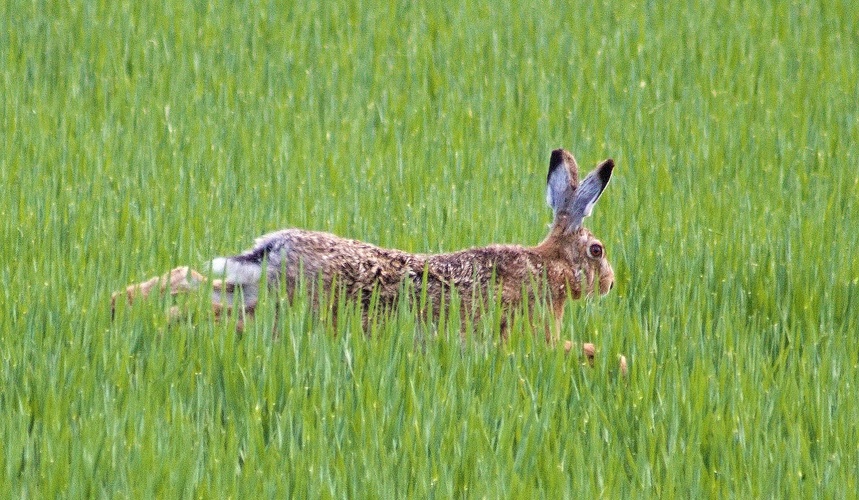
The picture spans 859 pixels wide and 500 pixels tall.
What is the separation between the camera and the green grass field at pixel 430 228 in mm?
3758

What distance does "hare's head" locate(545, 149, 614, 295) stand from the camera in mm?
5473

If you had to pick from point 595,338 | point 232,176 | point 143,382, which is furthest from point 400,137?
point 143,382

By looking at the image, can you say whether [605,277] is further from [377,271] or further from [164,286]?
[164,286]

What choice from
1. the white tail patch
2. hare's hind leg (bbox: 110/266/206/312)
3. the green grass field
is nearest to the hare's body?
the white tail patch

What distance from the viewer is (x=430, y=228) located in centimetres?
614

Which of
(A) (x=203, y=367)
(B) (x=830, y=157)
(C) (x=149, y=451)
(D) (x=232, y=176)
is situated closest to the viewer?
(C) (x=149, y=451)

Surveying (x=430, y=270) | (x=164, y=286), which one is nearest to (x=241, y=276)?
(x=164, y=286)

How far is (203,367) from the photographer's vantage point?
4.27 meters

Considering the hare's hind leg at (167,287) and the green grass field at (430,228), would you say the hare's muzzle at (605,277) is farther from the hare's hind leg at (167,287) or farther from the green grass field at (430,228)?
the hare's hind leg at (167,287)

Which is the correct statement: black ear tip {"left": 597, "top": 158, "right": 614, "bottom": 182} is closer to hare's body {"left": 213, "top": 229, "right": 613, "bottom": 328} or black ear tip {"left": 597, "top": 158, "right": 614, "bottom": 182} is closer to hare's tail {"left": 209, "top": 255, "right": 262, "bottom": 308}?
hare's body {"left": 213, "top": 229, "right": 613, "bottom": 328}

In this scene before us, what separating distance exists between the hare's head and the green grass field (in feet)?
0.46

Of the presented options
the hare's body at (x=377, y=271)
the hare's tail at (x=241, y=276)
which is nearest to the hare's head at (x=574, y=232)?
the hare's body at (x=377, y=271)

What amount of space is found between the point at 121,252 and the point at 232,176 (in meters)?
1.49

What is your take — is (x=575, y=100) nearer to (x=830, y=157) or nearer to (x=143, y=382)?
(x=830, y=157)
